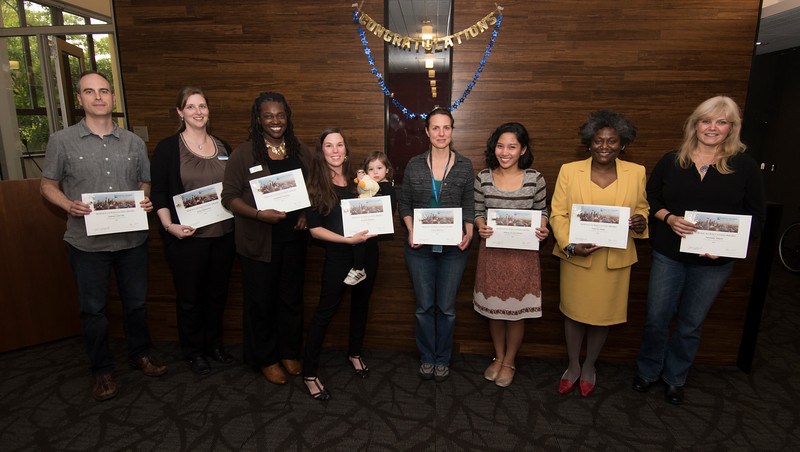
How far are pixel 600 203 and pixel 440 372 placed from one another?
1444 mm

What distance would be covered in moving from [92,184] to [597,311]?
2994 millimetres

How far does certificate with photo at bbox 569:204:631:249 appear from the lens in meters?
2.28

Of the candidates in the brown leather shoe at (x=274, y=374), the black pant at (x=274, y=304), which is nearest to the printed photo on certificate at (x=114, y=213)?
the black pant at (x=274, y=304)

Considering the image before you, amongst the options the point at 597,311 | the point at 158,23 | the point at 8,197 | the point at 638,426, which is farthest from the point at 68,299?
the point at 638,426

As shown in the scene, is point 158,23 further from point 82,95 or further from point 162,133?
point 82,95

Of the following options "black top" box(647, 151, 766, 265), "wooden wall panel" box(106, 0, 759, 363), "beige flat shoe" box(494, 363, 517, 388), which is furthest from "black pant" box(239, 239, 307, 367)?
"black top" box(647, 151, 766, 265)

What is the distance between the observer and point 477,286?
2.70 meters

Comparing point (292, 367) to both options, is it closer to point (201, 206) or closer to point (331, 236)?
point (331, 236)

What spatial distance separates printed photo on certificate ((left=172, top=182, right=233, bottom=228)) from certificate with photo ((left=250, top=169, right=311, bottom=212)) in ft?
1.16

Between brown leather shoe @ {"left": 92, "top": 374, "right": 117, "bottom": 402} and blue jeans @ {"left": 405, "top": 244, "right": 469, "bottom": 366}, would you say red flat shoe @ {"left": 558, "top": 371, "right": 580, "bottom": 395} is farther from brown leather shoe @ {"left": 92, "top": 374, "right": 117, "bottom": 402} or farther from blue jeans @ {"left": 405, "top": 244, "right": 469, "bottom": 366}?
brown leather shoe @ {"left": 92, "top": 374, "right": 117, "bottom": 402}

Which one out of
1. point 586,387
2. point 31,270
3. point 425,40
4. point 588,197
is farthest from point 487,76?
point 31,270

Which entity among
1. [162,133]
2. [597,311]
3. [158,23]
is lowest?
[597,311]

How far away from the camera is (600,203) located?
239cm

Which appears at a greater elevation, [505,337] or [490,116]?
[490,116]
